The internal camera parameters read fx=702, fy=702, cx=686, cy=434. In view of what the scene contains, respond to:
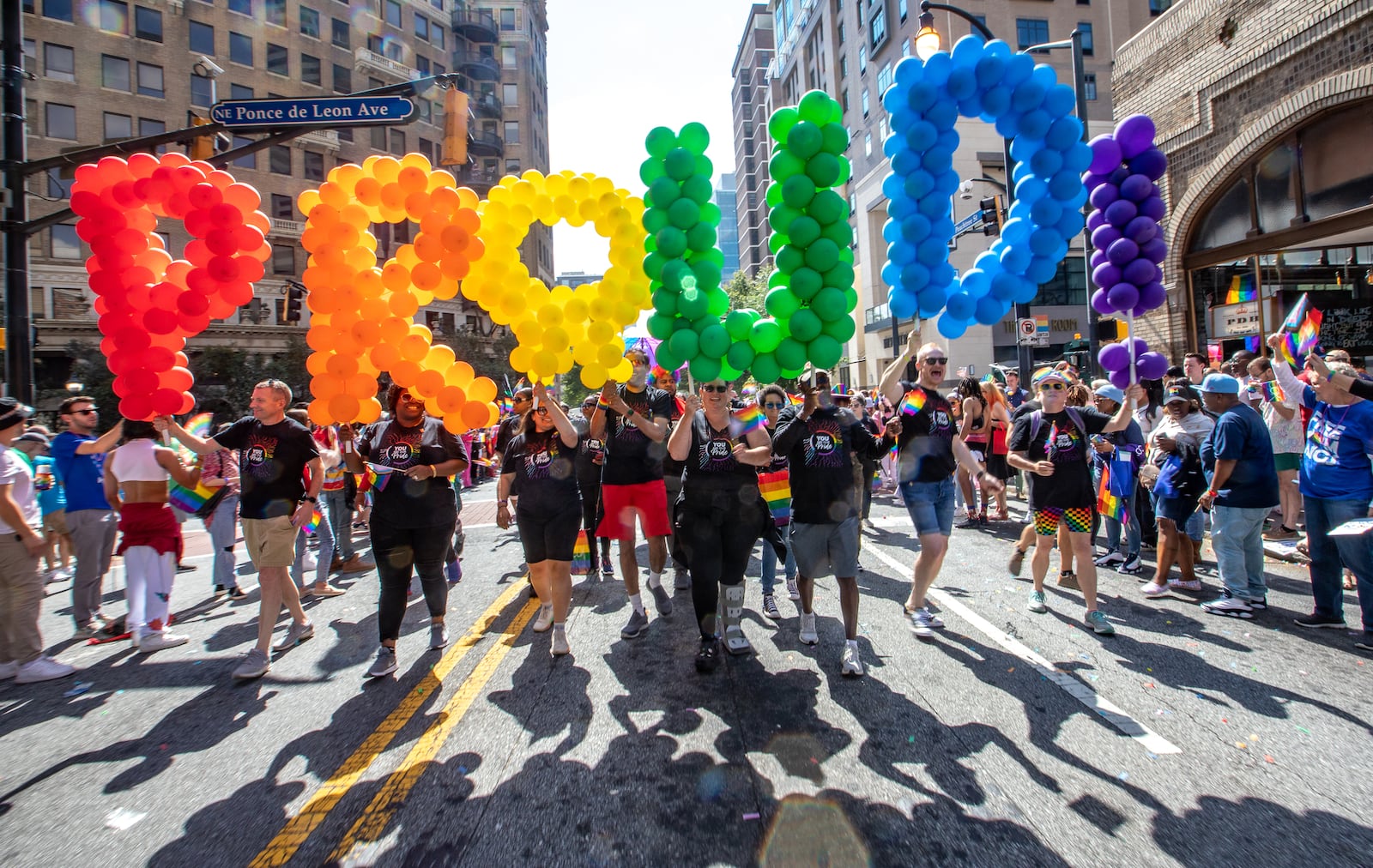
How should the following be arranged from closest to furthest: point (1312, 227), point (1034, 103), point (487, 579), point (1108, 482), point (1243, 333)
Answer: point (1034, 103) < point (1108, 482) < point (487, 579) < point (1312, 227) < point (1243, 333)

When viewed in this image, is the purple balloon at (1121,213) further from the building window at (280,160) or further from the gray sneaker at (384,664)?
the building window at (280,160)

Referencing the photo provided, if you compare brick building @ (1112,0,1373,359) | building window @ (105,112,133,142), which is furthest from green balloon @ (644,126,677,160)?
building window @ (105,112,133,142)

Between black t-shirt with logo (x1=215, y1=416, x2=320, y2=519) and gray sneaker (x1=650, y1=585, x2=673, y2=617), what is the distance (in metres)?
2.82

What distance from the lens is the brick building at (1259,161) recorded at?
34.0 feet

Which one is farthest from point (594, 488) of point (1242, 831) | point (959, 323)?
point (1242, 831)

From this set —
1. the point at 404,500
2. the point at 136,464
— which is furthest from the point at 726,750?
the point at 136,464

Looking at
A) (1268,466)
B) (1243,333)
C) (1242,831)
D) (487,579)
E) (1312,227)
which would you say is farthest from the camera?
(1243,333)

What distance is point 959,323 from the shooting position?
4.87 metres

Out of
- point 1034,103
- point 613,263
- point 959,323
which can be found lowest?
point 959,323

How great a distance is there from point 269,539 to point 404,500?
1.03 m

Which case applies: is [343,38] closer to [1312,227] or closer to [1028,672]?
[1312,227]

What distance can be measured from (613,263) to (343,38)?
45.7m

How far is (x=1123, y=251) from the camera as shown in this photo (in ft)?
16.7

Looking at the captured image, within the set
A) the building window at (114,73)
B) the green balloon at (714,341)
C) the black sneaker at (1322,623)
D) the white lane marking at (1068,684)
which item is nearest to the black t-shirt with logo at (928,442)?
the white lane marking at (1068,684)
